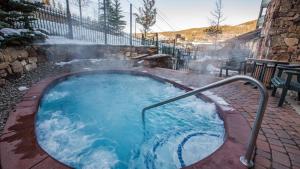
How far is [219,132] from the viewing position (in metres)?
2.48

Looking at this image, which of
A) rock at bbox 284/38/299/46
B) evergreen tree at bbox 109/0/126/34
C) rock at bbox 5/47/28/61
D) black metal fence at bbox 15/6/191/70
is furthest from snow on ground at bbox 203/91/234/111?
evergreen tree at bbox 109/0/126/34

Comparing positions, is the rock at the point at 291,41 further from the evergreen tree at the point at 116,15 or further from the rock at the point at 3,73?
the evergreen tree at the point at 116,15

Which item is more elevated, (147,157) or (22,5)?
(22,5)

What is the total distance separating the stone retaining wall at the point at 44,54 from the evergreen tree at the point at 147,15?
13836mm

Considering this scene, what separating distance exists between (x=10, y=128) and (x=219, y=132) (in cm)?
289

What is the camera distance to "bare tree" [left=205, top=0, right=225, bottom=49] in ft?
67.2

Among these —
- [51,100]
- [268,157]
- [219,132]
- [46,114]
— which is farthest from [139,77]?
[268,157]

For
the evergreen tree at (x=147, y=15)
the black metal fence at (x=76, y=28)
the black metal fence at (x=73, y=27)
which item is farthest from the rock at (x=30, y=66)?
the evergreen tree at (x=147, y=15)

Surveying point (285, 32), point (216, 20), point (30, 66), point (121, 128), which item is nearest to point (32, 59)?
point (30, 66)

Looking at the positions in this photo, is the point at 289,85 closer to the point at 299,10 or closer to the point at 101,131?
the point at 299,10

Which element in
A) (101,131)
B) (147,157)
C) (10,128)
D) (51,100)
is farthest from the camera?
(51,100)

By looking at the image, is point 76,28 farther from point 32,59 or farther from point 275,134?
point 275,134

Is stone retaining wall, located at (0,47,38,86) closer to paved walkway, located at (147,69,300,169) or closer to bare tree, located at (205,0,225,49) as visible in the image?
paved walkway, located at (147,69,300,169)

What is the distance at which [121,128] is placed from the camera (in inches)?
123
